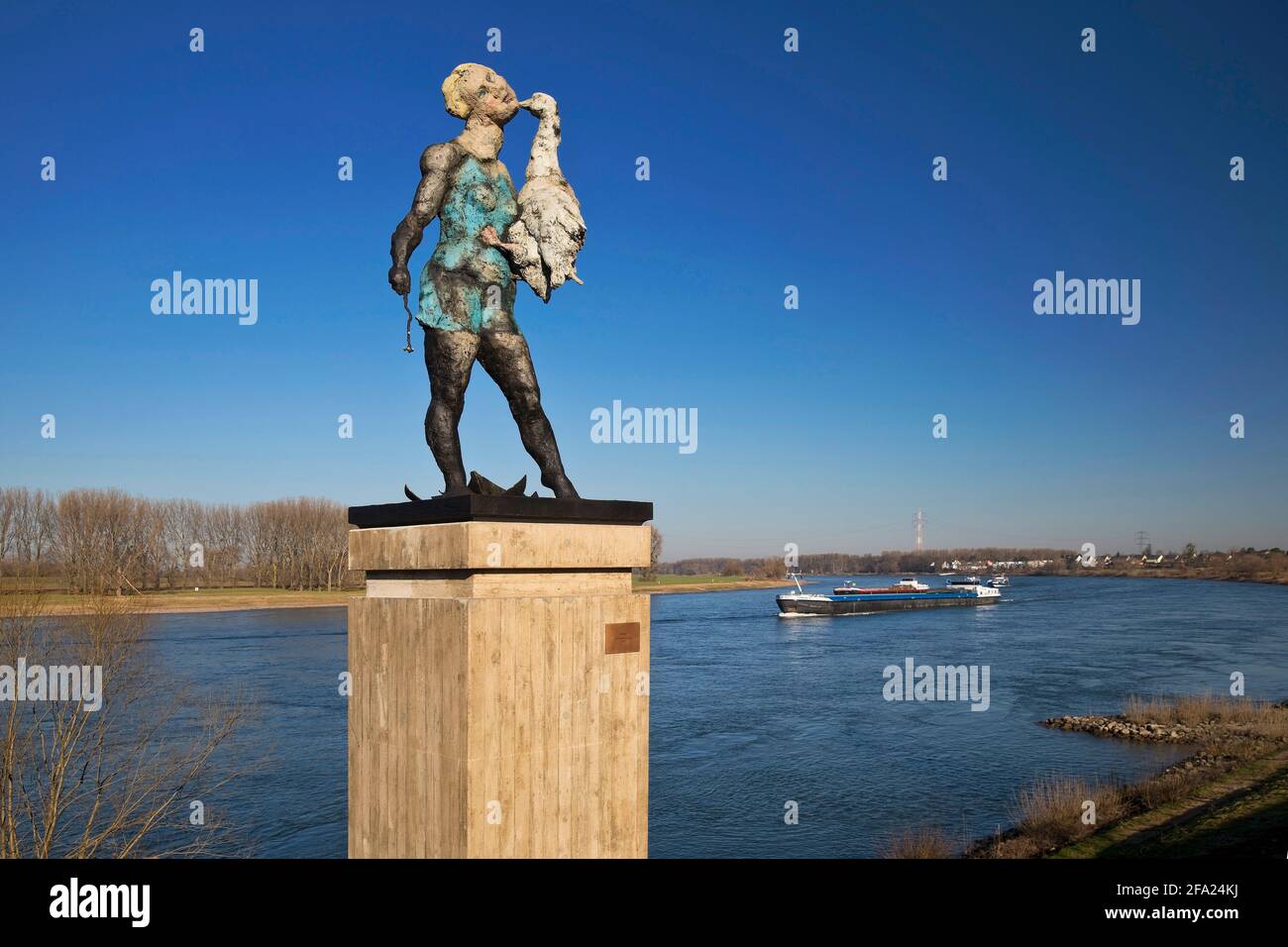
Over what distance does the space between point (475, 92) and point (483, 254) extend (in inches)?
35.0

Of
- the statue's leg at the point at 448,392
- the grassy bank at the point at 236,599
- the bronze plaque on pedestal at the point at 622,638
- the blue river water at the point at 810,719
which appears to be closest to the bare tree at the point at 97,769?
the blue river water at the point at 810,719

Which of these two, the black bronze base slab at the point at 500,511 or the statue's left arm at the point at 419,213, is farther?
the statue's left arm at the point at 419,213

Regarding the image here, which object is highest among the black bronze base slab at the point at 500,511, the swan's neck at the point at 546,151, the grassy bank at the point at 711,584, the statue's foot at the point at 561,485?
the swan's neck at the point at 546,151

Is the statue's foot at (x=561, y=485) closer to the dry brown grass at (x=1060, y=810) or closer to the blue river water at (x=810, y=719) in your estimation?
the blue river water at (x=810, y=719)

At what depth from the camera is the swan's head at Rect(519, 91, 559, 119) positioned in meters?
5.14

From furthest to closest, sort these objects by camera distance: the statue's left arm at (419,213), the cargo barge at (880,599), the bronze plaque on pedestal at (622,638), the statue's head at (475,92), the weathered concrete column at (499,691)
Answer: the cargo barge at (880,599) < the statue's head at (475,92) < the statue's left arm at (419,213) < the bronze plaque on pedestal at (622,638) < the weathered concrete column at (499,691)

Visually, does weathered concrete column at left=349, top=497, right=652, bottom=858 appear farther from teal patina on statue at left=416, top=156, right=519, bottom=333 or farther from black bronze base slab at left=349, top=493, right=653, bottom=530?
teal patina on statue at left=416, top=156, right=519, bottom=333

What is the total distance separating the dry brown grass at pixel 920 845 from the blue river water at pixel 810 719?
53 centimetres

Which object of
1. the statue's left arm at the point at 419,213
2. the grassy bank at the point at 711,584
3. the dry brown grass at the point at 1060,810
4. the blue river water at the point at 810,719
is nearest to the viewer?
the statue's left arm at the point at 419,213

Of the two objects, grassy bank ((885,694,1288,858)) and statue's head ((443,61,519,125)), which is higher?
statue's head ((443,61,519,125))

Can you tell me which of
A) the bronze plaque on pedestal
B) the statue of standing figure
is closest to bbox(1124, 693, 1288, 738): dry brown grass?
the bronze plaque on pedestal

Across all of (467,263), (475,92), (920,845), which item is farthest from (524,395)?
(920,845)

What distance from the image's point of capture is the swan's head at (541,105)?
5137 millimetres

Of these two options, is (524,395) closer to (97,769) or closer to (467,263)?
(467,263)
